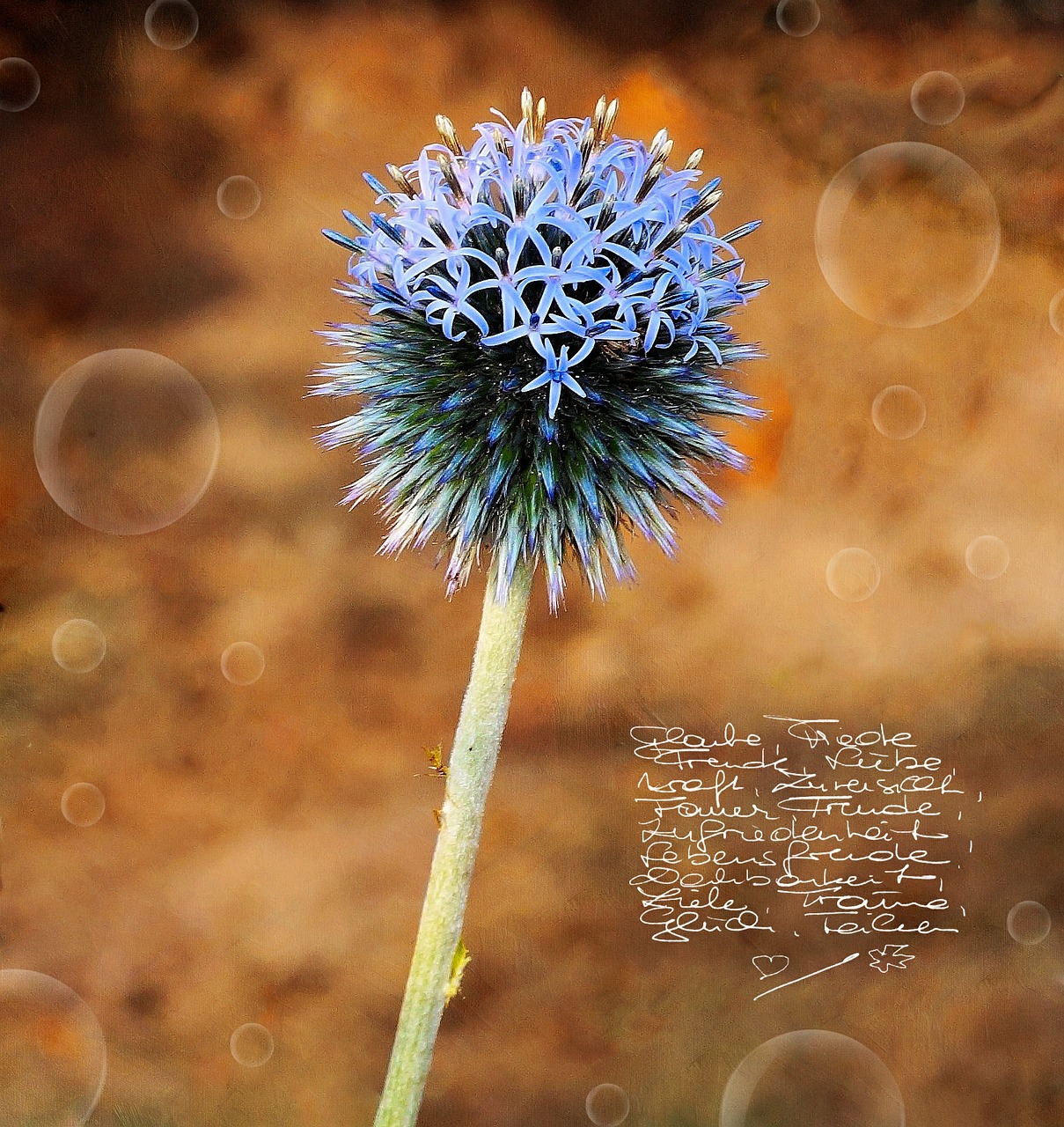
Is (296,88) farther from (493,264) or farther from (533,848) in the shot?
(533,848)

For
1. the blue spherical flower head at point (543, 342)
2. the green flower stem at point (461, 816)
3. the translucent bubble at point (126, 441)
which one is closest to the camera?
the blue spherical flower head at point (543, 342)

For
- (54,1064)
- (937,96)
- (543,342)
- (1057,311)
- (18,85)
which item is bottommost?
(54,1064)

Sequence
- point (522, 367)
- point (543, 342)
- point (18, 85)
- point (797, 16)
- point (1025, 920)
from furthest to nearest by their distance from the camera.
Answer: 1. point (1025, 920)
2. point (797, 16)
3. point (18, 85)
4. point (522, 367)
5. point (543, 342)

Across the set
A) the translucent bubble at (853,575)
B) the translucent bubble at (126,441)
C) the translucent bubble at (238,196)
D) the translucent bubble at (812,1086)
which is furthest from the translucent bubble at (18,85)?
the translucent bubble at (812,1086)

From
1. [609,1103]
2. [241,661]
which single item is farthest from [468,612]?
[609,1103]

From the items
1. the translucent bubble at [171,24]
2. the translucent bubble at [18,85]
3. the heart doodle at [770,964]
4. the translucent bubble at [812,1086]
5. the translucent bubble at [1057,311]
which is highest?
the translucent bubble at [171,24]

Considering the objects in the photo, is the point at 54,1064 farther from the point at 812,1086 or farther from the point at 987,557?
the point at 987,557

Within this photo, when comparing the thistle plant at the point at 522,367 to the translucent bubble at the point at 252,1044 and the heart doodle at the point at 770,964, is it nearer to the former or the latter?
the translucent bubble at the point at 252,1044
